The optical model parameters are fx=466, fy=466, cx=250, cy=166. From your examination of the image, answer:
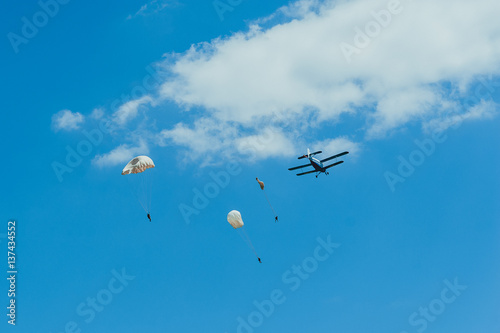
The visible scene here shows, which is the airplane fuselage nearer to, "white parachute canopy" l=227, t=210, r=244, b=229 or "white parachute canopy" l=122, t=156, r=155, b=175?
"white parachute canopy" l=227, t=210, r=244, b=229

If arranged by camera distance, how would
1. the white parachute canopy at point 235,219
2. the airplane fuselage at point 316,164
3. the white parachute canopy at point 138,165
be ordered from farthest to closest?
the airplane fuselage at point 316,164 < the white parachute canopy at point 235,219 < the white parachute canopy at point 138,165

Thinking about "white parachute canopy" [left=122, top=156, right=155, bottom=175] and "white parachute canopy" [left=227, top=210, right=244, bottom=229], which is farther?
"white parachute canopy" [left=227, top=210, right=244, bottom=229]

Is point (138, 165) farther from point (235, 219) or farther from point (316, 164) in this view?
point (316, 164)

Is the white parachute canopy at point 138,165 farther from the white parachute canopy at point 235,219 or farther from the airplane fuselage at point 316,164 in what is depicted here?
the airplane fuselage at point 316,164

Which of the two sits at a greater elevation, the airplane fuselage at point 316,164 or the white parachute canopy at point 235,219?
the airplane fuselage at point 316,164

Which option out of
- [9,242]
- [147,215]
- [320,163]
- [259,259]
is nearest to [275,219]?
[259,259]

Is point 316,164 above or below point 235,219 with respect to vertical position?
above

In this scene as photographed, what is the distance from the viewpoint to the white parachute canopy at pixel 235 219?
58812 millimetres

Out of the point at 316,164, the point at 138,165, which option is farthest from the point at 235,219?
the point at 316,164

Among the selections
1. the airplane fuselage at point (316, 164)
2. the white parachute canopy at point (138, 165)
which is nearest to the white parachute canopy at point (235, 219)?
the white parachute canopy at point (138, 165)

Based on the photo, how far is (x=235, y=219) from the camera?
58.9 m

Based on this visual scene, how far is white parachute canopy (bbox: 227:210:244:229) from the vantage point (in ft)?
193

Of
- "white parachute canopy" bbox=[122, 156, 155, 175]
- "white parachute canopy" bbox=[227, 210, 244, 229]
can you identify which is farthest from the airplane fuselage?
"white parachute canopy" bbox=[122, 156, 155, 175]

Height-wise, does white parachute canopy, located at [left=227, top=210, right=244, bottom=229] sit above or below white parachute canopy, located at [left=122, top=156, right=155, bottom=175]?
below
